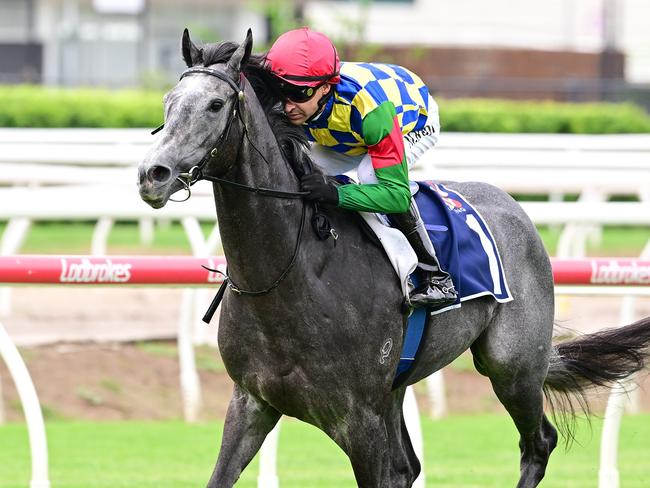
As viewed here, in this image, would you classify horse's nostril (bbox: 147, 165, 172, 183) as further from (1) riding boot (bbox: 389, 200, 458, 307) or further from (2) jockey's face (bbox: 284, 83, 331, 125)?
(1) riding boot (bbox: 389, 200, 458, 307)

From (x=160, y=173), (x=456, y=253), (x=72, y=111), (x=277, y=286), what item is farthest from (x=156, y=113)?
(x=160, y=173)

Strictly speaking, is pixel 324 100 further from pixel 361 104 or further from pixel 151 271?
pixel 151 271

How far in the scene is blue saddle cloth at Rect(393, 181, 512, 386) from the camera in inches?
161

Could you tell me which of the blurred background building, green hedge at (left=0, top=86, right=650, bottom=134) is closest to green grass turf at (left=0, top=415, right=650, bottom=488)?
green hedge at (left=0, top=86, right=650, bottom=134)

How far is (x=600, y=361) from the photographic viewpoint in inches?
191

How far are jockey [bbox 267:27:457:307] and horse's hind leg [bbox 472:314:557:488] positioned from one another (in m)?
0.48

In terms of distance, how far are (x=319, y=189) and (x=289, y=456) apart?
2.45 meters

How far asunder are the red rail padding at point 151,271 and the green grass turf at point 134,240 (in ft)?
21.7

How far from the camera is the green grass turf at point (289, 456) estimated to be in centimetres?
542

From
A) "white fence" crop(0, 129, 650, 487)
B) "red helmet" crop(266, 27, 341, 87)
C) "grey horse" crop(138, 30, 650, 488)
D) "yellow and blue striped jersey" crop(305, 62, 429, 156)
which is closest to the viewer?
"grey horse" crop(138, 30, 650, 488)

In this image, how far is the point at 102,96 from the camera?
15680mm

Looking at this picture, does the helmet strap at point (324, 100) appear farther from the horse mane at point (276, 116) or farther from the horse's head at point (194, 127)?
the horse's head at point (194, 127)

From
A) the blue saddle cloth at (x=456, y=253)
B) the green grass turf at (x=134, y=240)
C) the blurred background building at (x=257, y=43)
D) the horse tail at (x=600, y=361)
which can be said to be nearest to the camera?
the blue saddle cloth at (x=456, y=253)

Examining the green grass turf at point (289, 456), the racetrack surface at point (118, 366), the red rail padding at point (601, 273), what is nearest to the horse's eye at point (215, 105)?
the red rail padding at point (601, 273)
